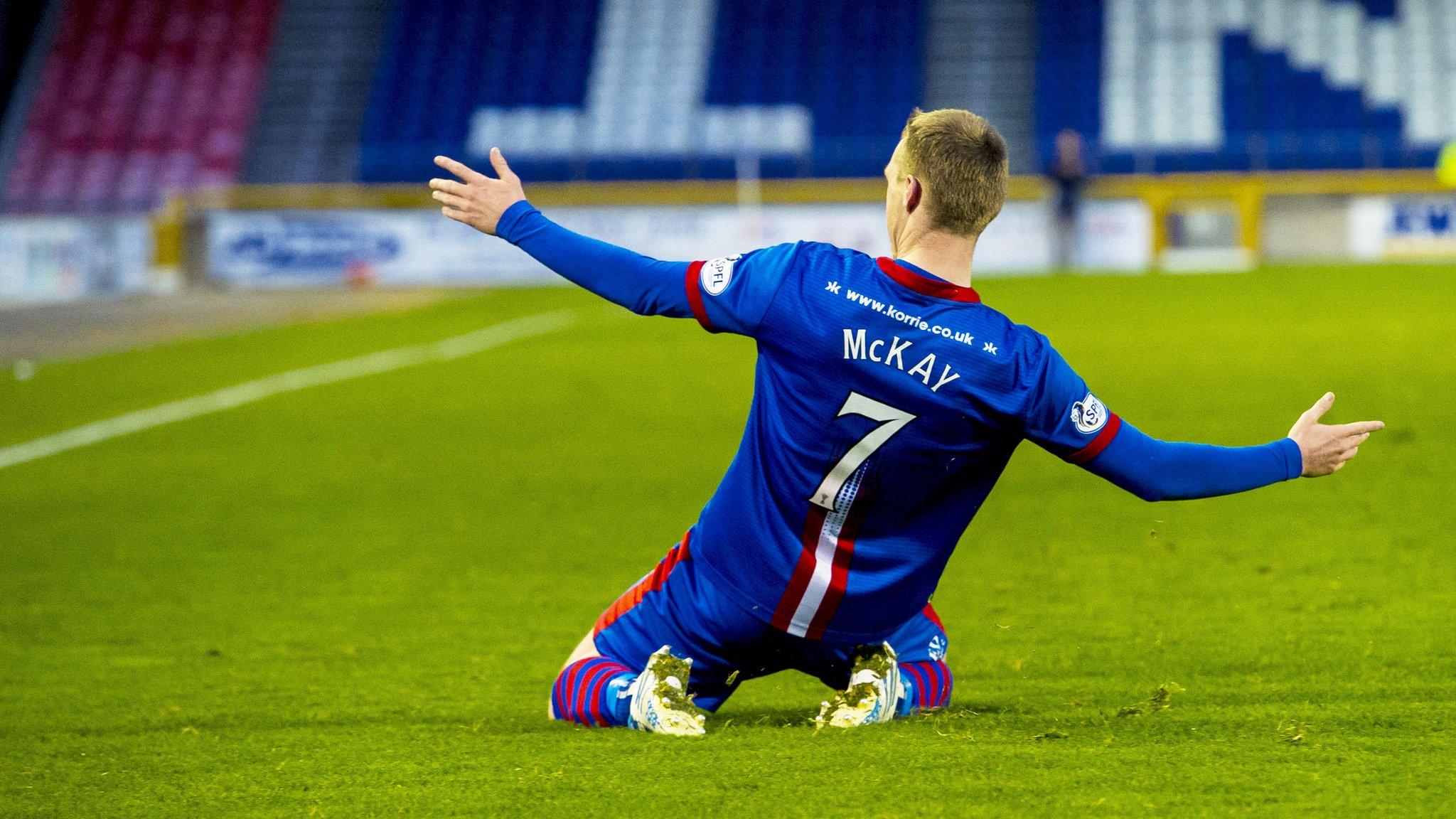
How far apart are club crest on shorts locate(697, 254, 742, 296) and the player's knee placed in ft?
3.24

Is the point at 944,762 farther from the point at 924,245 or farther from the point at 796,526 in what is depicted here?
the point at 924,245

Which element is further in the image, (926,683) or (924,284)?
(926,683)

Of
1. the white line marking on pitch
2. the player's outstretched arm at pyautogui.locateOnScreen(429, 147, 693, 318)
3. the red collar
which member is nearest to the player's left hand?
the player's outstretched arm at pyautogui.locateOnScreen(429, 147, 693, 318)

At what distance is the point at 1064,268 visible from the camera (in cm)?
2684

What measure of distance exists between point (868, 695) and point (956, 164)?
1.11 meters

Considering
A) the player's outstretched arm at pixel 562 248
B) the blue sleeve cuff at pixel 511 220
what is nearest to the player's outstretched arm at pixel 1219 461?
the player's outstretched arm at pixel 562 248

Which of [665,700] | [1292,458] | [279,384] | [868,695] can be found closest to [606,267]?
[665,700]

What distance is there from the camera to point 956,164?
3213mm

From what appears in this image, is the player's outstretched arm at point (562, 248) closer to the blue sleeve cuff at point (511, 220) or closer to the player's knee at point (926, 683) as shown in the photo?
the blue sleeve cuff at point (511, 220)

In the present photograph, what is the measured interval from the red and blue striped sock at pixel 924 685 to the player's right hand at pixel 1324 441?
3.01 feet

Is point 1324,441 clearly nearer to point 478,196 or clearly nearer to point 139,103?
point 478,196

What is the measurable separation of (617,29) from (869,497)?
3076 centimetres

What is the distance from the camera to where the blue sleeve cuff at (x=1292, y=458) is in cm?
336

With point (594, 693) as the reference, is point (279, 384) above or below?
below
